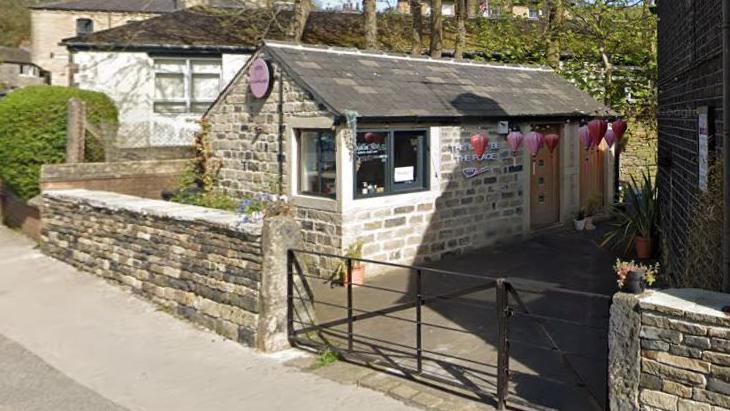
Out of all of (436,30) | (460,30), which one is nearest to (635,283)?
(436,30)

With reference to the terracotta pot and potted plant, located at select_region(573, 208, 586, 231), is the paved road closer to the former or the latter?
the terracotta pot

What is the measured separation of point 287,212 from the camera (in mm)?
7930

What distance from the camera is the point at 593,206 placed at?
16891 mm

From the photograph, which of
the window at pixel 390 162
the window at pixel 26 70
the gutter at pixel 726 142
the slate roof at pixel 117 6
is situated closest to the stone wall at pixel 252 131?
the window at pixel 390 162

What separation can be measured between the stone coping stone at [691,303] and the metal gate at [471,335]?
1.41 feet

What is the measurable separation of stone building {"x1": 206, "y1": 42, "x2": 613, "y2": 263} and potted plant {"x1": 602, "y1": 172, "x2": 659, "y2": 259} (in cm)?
206

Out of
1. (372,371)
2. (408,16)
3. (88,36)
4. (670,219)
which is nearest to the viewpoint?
(372,371)

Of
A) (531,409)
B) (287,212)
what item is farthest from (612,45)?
(531,409)

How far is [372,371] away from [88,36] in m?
18.9

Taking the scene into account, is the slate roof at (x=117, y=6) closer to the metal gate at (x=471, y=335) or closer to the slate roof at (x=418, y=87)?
the slate roof at (x=418, y=87)

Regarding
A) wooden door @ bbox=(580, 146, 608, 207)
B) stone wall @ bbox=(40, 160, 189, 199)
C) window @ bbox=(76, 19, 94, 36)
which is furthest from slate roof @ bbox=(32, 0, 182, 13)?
wooden door @ bbox=(580, 146, 608, 207)

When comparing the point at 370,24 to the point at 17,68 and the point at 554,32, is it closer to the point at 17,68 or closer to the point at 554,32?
the point at 554,32

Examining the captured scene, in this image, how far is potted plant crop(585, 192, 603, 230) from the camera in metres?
16.3

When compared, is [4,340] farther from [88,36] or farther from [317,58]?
[88,36]
